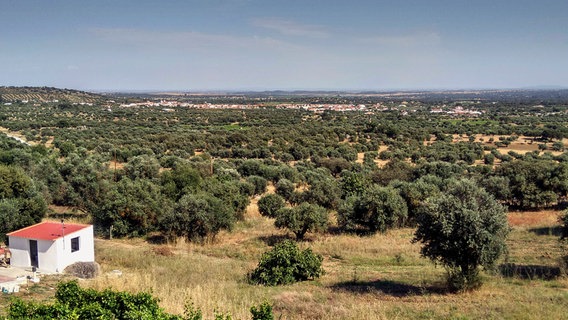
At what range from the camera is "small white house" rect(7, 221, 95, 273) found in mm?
17859

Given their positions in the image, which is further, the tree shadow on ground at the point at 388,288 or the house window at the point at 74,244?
the house window at the point at 74,244

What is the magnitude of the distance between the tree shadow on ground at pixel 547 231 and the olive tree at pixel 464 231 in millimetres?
11043

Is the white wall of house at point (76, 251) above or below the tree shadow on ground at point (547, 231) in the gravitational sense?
above

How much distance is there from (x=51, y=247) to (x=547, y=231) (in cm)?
2363

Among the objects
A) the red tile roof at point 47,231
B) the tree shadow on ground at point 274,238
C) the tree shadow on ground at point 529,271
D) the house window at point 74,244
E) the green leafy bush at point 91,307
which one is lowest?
the tree shadow on ground at point 274,238

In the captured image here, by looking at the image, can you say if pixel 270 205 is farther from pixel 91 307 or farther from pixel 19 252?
pixel 91 307

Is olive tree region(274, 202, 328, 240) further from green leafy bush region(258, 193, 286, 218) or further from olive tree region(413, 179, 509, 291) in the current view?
olive tree region(413, 179, 509, 291)

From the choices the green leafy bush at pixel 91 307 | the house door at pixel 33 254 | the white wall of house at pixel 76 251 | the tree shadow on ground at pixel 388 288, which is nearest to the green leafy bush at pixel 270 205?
the white wall of house at pixel 76 251

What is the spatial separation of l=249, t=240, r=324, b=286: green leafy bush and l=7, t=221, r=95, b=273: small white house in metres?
7.31

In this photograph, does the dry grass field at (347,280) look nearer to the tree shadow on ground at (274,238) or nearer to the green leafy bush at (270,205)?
the tree shadow on ground at (274,238)

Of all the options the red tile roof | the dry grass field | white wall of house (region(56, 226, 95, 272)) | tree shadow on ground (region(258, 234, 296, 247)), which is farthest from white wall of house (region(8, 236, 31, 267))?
tree shadow on ground (region(258, 234, 296, 247))

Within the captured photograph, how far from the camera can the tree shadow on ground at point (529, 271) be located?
1644cm

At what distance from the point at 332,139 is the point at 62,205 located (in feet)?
159

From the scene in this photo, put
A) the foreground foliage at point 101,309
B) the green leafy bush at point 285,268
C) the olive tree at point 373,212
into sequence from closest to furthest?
the foreground foliage at point 101,309 < the green leafy bush at point 285,268 < the olive tree at point 373,212
